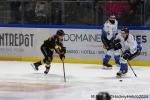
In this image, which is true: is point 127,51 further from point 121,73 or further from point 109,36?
point 109,36

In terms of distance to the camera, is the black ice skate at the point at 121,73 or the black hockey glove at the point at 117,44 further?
the black hockey glove at the point at 117,44

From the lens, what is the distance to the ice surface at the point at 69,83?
25.6 feet

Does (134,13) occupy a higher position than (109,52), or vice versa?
(134,13)

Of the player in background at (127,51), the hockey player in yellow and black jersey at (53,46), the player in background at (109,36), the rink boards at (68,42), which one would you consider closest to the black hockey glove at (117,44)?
the player in background at (109,36)

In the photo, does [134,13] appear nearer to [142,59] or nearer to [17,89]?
[142,59]

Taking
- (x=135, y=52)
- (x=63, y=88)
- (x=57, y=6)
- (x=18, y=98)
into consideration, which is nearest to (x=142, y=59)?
(x=135, y=52)

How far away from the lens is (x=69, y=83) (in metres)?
9.28

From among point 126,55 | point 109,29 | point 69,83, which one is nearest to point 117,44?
point 126,55

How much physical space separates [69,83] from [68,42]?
3.45m

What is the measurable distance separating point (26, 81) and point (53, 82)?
1.89 feet

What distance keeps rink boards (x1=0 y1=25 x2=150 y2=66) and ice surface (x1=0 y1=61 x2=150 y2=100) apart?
404mm

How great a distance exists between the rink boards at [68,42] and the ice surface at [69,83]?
0.40 m

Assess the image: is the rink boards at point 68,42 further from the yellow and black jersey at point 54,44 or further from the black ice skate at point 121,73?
the yellow and black jersey at point 54,44

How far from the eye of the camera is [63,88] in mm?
8633
